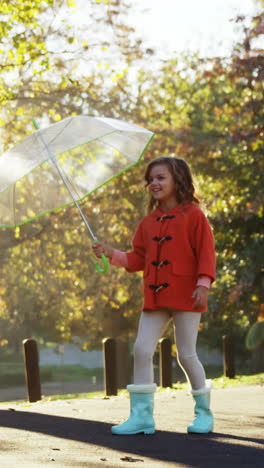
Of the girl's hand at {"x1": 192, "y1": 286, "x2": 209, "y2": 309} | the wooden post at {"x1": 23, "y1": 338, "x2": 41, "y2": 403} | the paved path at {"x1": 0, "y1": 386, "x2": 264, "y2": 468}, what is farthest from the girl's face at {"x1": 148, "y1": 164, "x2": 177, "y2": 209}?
the wooden post at {"x1": 23, "y1": 338, "x2": 41, "y2": 403}

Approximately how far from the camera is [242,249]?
17.6 metres

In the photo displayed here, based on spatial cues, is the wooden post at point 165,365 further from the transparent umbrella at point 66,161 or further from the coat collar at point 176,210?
the coat collar at point 176,210

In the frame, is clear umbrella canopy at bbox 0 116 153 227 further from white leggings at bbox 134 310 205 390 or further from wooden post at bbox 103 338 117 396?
wooden post at bbox 103 338 117 396

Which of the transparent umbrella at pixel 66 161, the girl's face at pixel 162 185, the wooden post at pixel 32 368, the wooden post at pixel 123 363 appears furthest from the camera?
the wooden post at pixel 123 363

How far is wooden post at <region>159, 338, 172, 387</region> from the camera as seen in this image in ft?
43.2

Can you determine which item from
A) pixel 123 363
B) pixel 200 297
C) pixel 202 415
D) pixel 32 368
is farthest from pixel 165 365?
pixel 123 363

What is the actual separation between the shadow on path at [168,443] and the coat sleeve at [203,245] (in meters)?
1.04

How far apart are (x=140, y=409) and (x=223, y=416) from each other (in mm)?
1273

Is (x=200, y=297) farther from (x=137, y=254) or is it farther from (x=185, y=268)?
(x=137, y=254)

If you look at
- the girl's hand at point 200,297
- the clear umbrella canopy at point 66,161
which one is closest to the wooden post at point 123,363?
the clear umbrella canopy at point 66,161

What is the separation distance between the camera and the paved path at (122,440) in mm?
4469

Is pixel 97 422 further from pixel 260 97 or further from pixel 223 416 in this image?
pixel 260 97

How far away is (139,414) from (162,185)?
1528mm

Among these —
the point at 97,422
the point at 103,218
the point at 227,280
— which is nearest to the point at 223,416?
the point at 97,422
